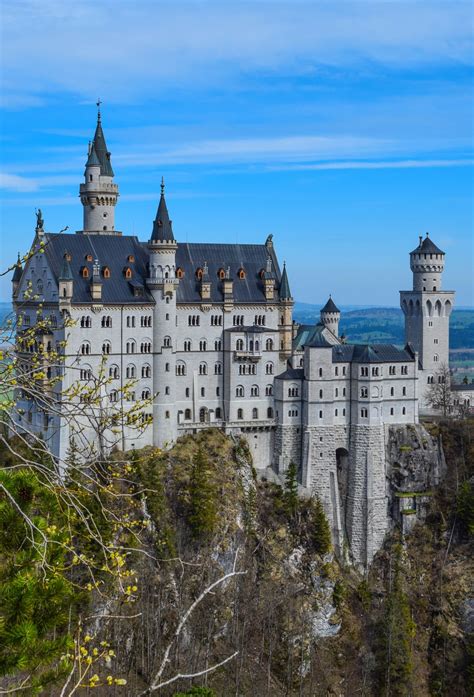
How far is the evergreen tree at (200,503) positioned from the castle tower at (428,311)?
31.1 meters

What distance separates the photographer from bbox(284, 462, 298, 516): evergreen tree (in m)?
89.8

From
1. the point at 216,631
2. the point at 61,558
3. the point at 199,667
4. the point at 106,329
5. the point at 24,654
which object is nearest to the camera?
the point at 24,654

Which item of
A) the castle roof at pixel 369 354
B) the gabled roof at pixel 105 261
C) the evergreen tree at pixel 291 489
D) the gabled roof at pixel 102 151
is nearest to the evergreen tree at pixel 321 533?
the evergreen tree at pixel 291 489

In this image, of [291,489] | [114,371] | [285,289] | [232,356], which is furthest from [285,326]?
[114,371]

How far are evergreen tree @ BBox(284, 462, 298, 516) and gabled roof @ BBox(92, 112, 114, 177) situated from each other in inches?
1329

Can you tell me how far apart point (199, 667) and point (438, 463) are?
1492 inches

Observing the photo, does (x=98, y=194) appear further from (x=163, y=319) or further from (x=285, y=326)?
(x=285, y=326)

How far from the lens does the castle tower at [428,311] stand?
341ft

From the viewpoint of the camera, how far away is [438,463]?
99312 millimetres

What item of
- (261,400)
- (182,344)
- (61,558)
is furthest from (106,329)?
(61,558)

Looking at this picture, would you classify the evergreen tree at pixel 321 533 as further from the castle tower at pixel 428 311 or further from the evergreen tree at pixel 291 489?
the castle tower at pixel 428 311

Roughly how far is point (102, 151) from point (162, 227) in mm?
14885

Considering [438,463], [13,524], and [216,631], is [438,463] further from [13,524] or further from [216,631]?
[13,524]

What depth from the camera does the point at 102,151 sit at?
97312 mm
